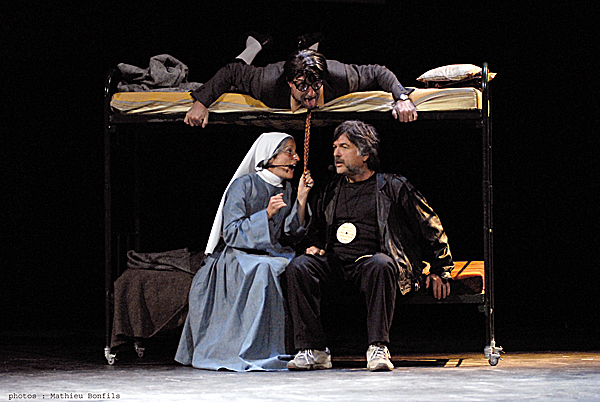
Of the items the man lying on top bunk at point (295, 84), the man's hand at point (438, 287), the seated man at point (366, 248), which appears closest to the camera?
the seated man at point (366, 248)

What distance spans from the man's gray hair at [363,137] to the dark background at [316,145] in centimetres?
101

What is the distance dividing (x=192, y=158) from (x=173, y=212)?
1.39 ft

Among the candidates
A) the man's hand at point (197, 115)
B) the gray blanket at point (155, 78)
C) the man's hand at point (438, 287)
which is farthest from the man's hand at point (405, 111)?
the gray blanket at point (155, 78)

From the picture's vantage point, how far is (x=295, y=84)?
6.00m

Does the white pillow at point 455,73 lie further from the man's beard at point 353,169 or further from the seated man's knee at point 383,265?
the seated man's knee at point 383,265

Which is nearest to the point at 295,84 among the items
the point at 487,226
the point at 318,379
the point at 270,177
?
the point at 270,177

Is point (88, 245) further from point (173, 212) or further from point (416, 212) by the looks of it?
point (416, 212)

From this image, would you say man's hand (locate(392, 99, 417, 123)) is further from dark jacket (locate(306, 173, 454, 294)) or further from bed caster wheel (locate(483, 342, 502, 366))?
bed caster wheel (locate(483, 342, 502, 366))

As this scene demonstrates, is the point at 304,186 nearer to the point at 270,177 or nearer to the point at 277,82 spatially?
the point at 270,177

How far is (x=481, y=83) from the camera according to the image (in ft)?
20.3

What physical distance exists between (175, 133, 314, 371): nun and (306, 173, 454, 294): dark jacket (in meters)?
0.13

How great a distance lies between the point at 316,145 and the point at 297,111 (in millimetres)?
1350

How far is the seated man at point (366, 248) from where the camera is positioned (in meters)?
5.64

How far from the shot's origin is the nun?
19.1 ft
